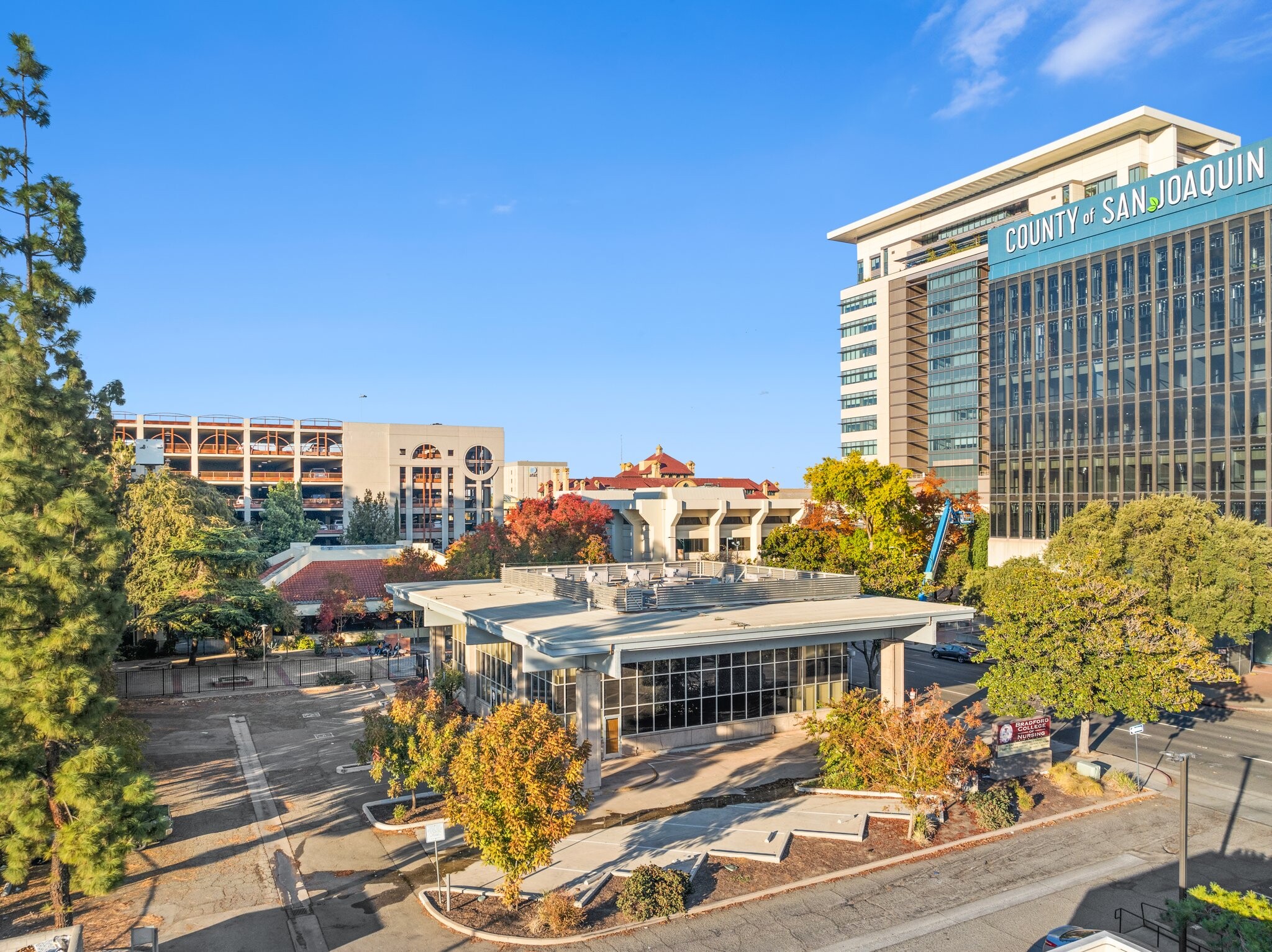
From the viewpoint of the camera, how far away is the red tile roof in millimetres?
71500

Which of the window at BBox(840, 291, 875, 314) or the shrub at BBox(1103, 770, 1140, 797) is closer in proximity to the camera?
the shrub at BBox(1103, 770, 1140, 797)

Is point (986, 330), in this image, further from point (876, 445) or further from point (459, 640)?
point (459, 640)

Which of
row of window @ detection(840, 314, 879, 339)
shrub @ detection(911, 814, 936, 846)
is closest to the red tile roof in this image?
shrub @ detection(911, 814, 936, 846)

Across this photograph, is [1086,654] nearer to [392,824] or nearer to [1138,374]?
[392,824]

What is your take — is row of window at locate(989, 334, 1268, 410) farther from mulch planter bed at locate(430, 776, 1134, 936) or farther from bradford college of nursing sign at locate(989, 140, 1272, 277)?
mulch planter bed at locate(430, 776, 1134, 936)

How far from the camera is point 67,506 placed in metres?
20.4

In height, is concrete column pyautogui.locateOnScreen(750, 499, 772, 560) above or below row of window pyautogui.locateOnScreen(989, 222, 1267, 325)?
below

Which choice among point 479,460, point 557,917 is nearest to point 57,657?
point 557,917

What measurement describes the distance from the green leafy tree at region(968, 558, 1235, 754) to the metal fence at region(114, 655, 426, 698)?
3523 cm

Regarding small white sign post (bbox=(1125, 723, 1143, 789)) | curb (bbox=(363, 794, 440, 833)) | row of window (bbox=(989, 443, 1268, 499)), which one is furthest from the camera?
row of window (bbox=(989, 443, 1268, 499))

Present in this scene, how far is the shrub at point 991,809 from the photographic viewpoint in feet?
88.9

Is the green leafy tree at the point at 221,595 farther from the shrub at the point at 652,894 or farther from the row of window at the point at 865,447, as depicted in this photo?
the row of window at the point at 865,447

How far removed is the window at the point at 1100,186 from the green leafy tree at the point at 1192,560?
171 feet

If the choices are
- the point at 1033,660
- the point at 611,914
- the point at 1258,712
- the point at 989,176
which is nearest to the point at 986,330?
the point at 989,176
